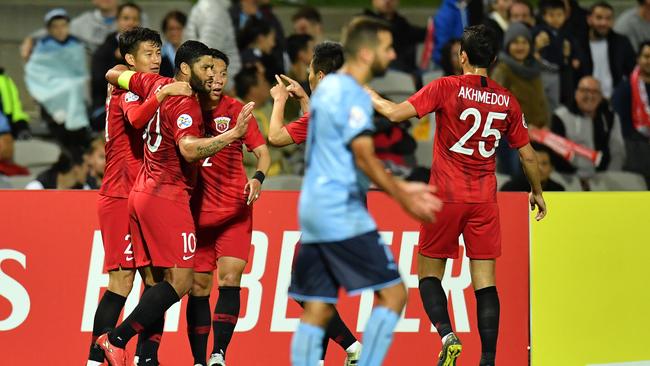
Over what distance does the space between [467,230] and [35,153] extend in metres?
6.22

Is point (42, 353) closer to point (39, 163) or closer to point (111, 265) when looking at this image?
point (111, 265)

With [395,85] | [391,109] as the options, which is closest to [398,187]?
[391,109]

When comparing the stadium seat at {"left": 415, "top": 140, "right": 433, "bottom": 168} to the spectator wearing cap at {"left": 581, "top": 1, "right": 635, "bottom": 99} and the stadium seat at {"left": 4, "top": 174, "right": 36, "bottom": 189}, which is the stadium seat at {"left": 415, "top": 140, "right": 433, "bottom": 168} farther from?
the stadium seat at {"left": 4, "top": 174, "right": 36, "bottom": 189}

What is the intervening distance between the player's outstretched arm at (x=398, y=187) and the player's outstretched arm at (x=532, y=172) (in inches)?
93.0

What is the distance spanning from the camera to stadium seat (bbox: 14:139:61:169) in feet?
42.5

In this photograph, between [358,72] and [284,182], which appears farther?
[284,182]

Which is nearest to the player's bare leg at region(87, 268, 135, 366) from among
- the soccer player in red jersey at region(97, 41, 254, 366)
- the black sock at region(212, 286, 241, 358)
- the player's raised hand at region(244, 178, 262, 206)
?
the soccer player in red jersey at region(97, 41, 254, 366)

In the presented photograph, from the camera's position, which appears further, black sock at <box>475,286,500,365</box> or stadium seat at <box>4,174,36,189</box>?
stadium seat at <box>4,174,36,189</box>

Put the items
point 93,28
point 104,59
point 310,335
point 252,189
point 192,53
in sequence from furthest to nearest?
point 93,28
point 104,59
point 252,189
point 192,53
point 310,335

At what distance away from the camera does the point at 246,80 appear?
1240cm

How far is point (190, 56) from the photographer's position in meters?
8.08

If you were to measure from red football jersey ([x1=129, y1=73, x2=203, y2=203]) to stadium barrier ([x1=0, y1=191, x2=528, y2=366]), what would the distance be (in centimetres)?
142

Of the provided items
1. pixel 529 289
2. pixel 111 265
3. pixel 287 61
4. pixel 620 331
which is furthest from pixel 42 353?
pixel 287 61

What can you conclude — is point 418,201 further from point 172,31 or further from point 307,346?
point 172,31
